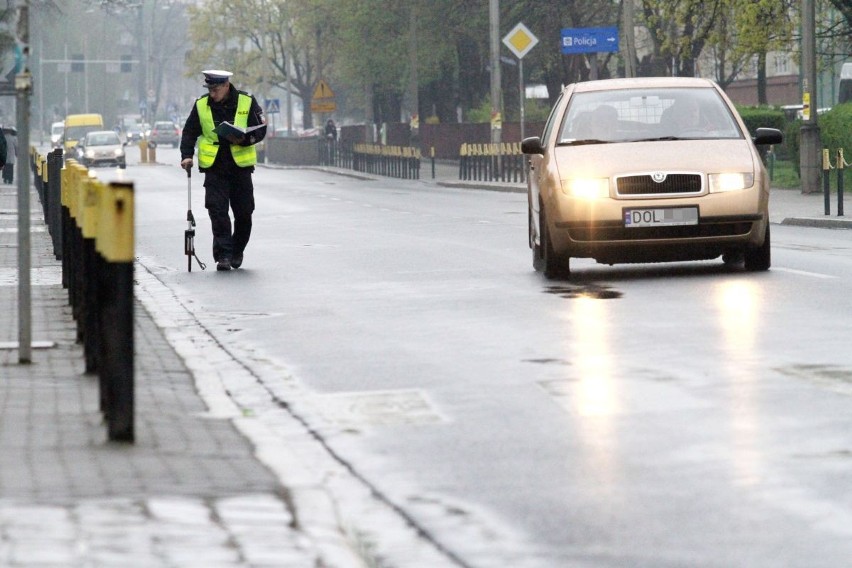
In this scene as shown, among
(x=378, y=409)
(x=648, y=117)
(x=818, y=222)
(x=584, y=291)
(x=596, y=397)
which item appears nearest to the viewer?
(x=378, y=409)

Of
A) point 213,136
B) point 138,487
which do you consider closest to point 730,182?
point 213,136

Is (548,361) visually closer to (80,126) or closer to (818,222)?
(818,222)

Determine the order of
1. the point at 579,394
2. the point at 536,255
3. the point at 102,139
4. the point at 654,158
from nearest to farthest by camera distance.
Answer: the point at 579,394 < the point at 654,158 < the point at 536,255 < the point at 102,139

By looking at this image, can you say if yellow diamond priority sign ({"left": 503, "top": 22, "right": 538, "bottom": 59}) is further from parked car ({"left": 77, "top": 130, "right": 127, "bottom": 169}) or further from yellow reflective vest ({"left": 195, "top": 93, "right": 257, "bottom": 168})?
parked car ({"left": 77, "top": 130, "right": 127, "bottom": 169})

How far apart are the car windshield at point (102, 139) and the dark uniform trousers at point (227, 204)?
195ft

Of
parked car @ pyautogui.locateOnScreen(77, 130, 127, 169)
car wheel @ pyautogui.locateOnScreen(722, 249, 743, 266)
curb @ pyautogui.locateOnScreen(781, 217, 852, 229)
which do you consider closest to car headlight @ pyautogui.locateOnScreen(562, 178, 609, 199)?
car wheel @ pyautogui.locateOnScreen(722, 249, 743, 266)

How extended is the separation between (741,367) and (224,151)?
903 cm

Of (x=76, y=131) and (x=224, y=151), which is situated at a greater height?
(x=76, y=131)

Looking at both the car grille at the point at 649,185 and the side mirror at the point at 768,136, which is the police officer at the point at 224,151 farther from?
the side mirror at the point at 768,136

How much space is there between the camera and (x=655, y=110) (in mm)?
16391

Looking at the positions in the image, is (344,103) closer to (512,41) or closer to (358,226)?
(512,41)

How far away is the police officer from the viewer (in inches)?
703

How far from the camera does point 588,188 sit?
15.4 meters

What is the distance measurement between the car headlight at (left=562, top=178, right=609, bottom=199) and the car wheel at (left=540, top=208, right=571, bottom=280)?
1.53 feet
